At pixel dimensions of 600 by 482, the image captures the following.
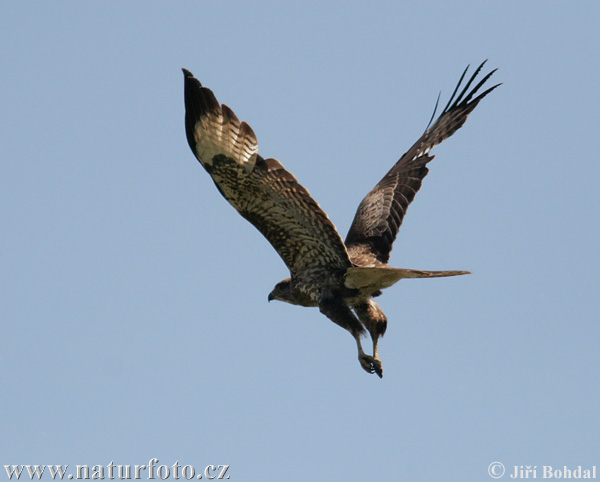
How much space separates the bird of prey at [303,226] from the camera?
773cm

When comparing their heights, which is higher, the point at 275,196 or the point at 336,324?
the point at 275,196

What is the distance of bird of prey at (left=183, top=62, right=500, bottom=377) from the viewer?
773 cm

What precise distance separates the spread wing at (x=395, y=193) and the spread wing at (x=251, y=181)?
2.88 feet

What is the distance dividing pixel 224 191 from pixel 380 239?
202 centimetres

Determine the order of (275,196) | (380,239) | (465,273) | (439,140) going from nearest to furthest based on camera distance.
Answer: (465,273) → (275,196) → (380,239) → (439,140)

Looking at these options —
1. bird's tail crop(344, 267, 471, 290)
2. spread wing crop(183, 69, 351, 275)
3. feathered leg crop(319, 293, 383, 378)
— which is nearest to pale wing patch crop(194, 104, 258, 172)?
spread wing crop(183, 69, 351, 275)

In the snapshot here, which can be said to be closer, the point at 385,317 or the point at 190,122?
the point at 190,122

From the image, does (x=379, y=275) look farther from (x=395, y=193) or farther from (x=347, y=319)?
(x=395, y=193)

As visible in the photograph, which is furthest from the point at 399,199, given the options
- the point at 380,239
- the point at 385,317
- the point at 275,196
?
the point at 275,196

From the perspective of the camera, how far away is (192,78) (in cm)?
759

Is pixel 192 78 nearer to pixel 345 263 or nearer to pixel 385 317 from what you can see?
pixel 345 263


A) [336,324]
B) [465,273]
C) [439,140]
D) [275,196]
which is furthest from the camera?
[439,140]

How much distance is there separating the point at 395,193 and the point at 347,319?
2.14m

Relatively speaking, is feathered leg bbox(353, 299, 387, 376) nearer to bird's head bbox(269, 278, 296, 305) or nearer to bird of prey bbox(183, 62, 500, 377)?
bird of prey bbox(183, 62, 500, 377)
